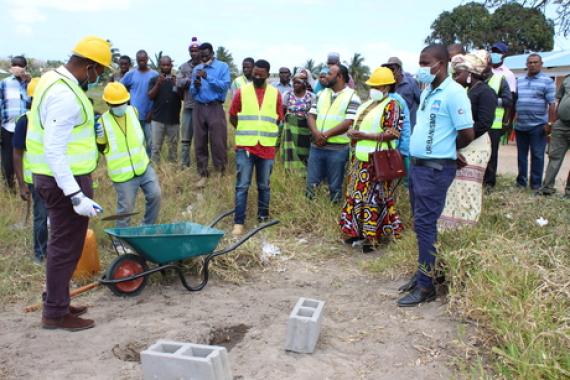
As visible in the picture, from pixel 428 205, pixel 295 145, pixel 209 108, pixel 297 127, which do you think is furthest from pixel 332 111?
pixel 209 108

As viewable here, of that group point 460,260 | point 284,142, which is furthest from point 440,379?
point 284,142

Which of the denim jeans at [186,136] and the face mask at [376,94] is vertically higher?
the face mask at [376,94]

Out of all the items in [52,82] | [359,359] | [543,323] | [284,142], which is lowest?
[359,359]

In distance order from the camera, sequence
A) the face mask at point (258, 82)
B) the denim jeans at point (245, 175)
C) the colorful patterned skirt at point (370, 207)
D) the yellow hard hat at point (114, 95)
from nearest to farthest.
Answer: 1. the yellow hard hat at point (114, 95)
2. the colorful patterned skirt at point (370, 207)
3. the face mask at point (258, 82)
4. the denim jeans at point (245, 175)

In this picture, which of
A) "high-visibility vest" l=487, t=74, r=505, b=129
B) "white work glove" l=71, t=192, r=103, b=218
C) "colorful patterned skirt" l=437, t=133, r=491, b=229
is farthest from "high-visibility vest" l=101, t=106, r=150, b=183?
"high-visibility vest" l=487, t=74, r=505, b=129

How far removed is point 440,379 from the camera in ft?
10.0

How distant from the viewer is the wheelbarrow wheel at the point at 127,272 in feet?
14.1

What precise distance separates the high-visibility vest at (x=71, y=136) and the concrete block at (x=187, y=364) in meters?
1.43

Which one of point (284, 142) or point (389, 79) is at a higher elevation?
point (389, 79)

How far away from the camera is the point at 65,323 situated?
3.77 m

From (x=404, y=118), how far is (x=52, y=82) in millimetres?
3443

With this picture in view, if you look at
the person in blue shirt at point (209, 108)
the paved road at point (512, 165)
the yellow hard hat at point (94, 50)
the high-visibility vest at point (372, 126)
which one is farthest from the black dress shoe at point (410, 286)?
the paved road at point (512, 165)

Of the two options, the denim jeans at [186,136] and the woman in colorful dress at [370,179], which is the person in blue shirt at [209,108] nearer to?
the denim jeans at [186,136]

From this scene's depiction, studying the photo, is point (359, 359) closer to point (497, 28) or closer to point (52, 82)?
point (52, 82)
